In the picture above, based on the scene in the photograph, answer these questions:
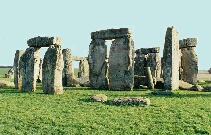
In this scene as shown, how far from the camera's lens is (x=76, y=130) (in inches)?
336

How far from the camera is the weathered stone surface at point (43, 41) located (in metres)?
16.1

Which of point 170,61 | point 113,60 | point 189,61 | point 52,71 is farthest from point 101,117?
point 189,61

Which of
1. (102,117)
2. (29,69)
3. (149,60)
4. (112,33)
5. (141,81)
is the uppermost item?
(112,33)

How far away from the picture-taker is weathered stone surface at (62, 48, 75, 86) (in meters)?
23.2

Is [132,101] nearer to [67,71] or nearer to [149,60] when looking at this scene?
[67,71]

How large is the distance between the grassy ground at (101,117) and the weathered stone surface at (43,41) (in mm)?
4272

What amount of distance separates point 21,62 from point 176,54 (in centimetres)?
901

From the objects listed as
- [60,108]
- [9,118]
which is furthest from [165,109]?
[9,118]

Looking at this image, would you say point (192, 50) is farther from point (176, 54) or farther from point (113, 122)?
point (113, 122)

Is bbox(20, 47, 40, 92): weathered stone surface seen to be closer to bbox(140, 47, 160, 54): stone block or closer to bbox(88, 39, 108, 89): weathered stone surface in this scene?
bbox(88, 39, 108, 89): weathered stone surface

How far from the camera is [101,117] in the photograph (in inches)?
391

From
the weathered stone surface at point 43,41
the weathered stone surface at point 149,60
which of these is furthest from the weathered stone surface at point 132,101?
the weathered stone surface at point 149,60

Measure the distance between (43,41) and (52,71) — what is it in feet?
6.32

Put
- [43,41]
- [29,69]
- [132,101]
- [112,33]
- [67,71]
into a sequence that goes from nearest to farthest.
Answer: [132,101] → [43,41] → [29,69] → [112,33] → [67,71]
